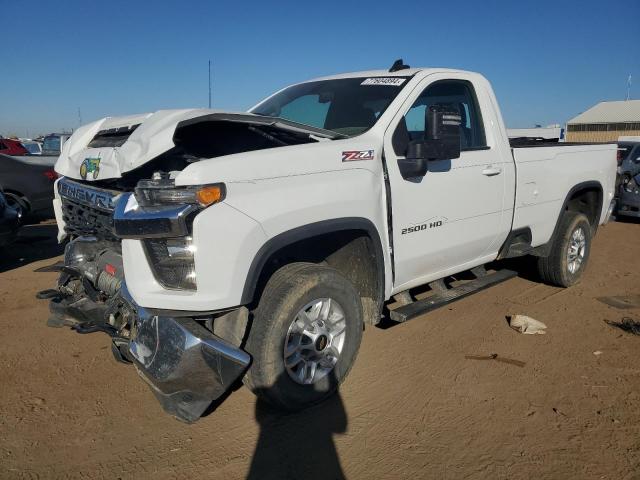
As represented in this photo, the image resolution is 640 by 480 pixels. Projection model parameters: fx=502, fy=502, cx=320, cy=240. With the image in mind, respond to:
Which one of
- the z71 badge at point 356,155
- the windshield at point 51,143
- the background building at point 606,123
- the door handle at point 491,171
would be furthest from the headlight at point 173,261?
the background building at point 606,123

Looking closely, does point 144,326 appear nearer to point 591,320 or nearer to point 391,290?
point 391,290

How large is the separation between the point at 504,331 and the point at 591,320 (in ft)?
3.06

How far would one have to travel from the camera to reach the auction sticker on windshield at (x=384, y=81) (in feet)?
12.4

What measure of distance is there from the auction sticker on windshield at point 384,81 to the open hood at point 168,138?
30.6 inches

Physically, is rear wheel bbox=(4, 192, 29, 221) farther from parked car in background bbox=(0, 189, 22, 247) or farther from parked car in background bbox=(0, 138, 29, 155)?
parked car in background bbox=(0, 138, 29, 155)

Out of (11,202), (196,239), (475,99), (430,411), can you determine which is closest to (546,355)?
(430,411)

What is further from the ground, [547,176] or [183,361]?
[547,176]

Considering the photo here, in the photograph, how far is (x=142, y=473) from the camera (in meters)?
2.63

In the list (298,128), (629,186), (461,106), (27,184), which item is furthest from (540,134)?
(27,184)

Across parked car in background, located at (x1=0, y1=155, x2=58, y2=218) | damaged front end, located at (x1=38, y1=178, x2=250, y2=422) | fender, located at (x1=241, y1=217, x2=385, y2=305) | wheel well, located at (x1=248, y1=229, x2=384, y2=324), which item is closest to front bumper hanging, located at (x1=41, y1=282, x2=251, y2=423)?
damaged front end, located at (x1=38, y1=178, x2=250, y2=422)

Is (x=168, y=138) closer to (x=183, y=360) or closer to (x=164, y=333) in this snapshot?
(x=164, y=333)

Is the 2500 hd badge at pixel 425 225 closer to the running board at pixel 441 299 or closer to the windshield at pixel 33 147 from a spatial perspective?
the running board at pixel 441 299

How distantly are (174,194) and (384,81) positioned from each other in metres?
2.10

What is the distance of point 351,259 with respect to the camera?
11.4 ft
